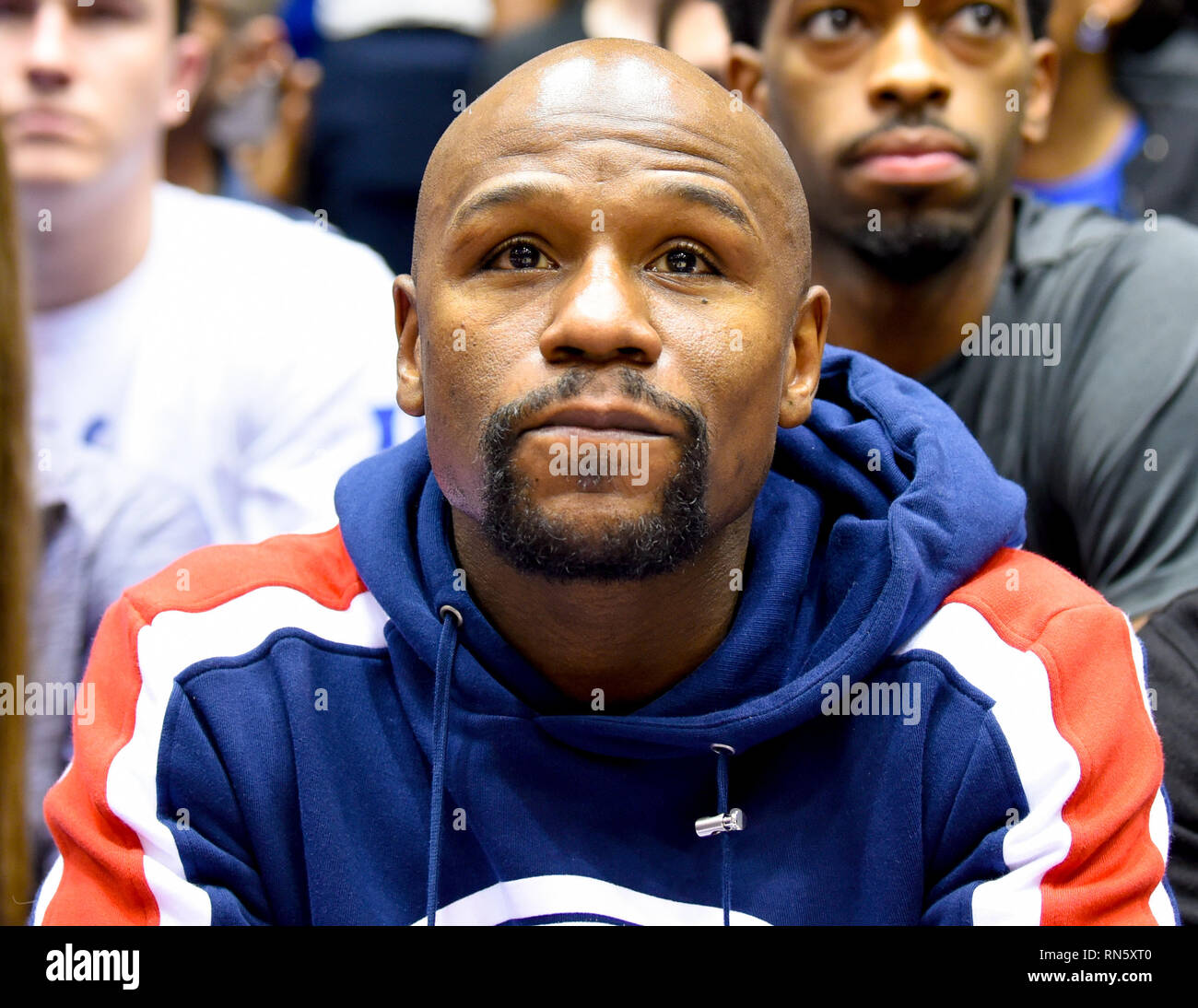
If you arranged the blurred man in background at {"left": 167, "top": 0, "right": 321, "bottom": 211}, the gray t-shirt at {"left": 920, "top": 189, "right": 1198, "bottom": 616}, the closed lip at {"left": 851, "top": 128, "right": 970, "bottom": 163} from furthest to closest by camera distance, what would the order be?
1. the blurred man in background at {"left": 167, "top": 0, "right": 321, "bottom": 211}
2. the closed lip at {"left": 851, "top": 128, "right": 970, "bottom": 163}
3. the gray t-shirt at {"left": 920, "top": 189, "right": 1198, "bottom": 616}

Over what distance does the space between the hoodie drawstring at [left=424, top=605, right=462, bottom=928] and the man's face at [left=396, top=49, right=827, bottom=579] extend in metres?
0.13

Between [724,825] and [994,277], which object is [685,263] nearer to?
[724,825]

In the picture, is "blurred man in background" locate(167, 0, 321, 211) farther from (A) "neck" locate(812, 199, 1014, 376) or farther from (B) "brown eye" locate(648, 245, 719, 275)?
(B) "brown eye" locate(648, 245, 719, 275)

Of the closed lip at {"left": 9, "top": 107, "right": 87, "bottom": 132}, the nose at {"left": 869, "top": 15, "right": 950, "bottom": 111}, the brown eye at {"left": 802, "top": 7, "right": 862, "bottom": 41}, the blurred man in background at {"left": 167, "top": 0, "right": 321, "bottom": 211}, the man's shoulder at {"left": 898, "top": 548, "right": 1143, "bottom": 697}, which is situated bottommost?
the man's shoulder at {"left": 898, "top": 548, "right": 1143, "bottom": 697}

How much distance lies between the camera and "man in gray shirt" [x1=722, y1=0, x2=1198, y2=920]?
Answer: 2543mm

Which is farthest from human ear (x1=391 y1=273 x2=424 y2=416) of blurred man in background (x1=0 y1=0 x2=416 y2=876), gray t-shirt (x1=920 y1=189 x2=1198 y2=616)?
gray t-shirt (x1=920 y1=189 x2=1198 y2=616)

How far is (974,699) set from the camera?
1669 mm

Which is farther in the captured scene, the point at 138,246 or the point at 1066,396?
the point at 138,246

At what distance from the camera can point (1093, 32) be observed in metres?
3.71

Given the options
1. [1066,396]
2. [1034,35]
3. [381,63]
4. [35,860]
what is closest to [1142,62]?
[1034,35]

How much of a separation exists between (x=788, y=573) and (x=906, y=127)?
3.63ft
